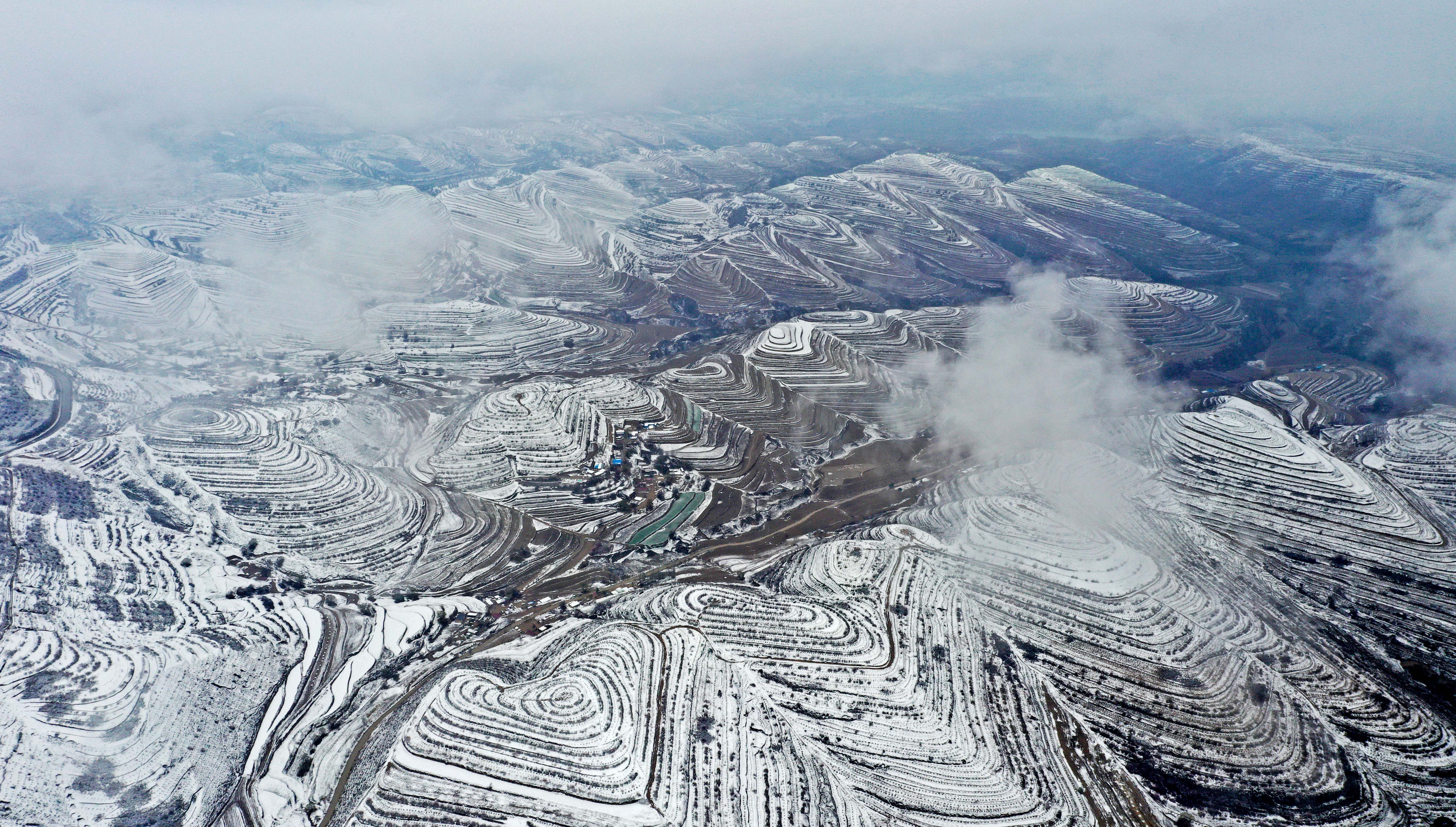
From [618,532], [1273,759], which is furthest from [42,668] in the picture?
[1273,759]

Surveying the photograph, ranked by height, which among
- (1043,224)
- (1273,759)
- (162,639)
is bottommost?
(1273,759)

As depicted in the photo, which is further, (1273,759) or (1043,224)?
(1043,224)

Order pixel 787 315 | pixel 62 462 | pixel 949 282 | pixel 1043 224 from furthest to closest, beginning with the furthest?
pixel 1043 224 < pixel 949 282 < pixel 787 315 < pixel 62 462

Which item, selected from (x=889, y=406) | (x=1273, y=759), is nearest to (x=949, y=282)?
(x=889, y=406)

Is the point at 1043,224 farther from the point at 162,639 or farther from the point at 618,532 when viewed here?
the point at 162,639

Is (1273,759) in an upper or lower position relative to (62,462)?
lower

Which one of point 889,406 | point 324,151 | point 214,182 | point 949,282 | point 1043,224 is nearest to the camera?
point 889,406
